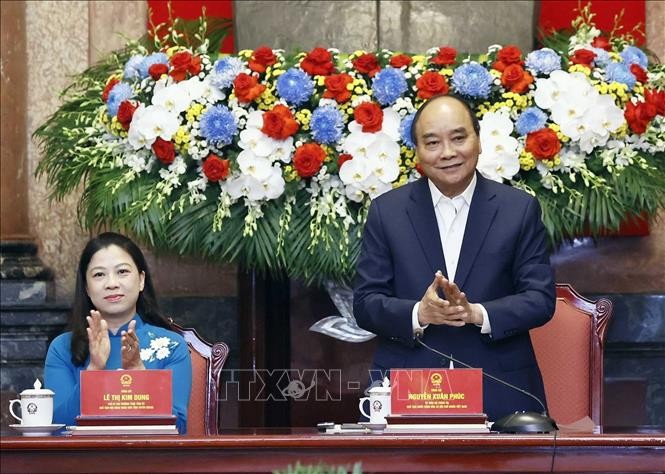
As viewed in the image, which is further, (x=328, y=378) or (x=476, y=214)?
(x=328, y=378)

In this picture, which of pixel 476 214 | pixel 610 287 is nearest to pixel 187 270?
pixel 610 287

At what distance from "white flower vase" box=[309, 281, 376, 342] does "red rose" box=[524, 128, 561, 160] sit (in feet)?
2.32

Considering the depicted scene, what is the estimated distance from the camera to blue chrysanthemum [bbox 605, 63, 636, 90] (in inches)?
177

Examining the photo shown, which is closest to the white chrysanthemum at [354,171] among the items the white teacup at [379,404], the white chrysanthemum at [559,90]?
the white chrysanthemum at [559,90]

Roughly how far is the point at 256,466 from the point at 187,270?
285cm

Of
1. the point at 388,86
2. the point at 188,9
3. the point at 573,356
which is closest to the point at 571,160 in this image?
the point at 388,86

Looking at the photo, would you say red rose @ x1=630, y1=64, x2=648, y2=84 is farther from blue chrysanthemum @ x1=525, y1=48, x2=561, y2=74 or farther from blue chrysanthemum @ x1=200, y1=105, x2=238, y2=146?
blue chrysanthemum @ x1=200, y1=105, x2=238, y2=146

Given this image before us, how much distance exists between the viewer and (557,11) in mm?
5477

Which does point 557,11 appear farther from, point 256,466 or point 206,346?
point 256,466

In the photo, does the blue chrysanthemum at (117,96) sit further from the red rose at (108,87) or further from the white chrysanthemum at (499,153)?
the white chrysanthemum at (499,153)

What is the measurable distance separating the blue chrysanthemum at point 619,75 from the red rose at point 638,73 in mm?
17

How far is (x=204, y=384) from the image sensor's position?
3.79 metres

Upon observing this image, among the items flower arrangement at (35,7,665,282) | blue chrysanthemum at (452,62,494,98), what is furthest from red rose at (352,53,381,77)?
blue chrysanthemum at (452,62,494,98)

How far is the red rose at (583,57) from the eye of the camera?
4.52 metres
